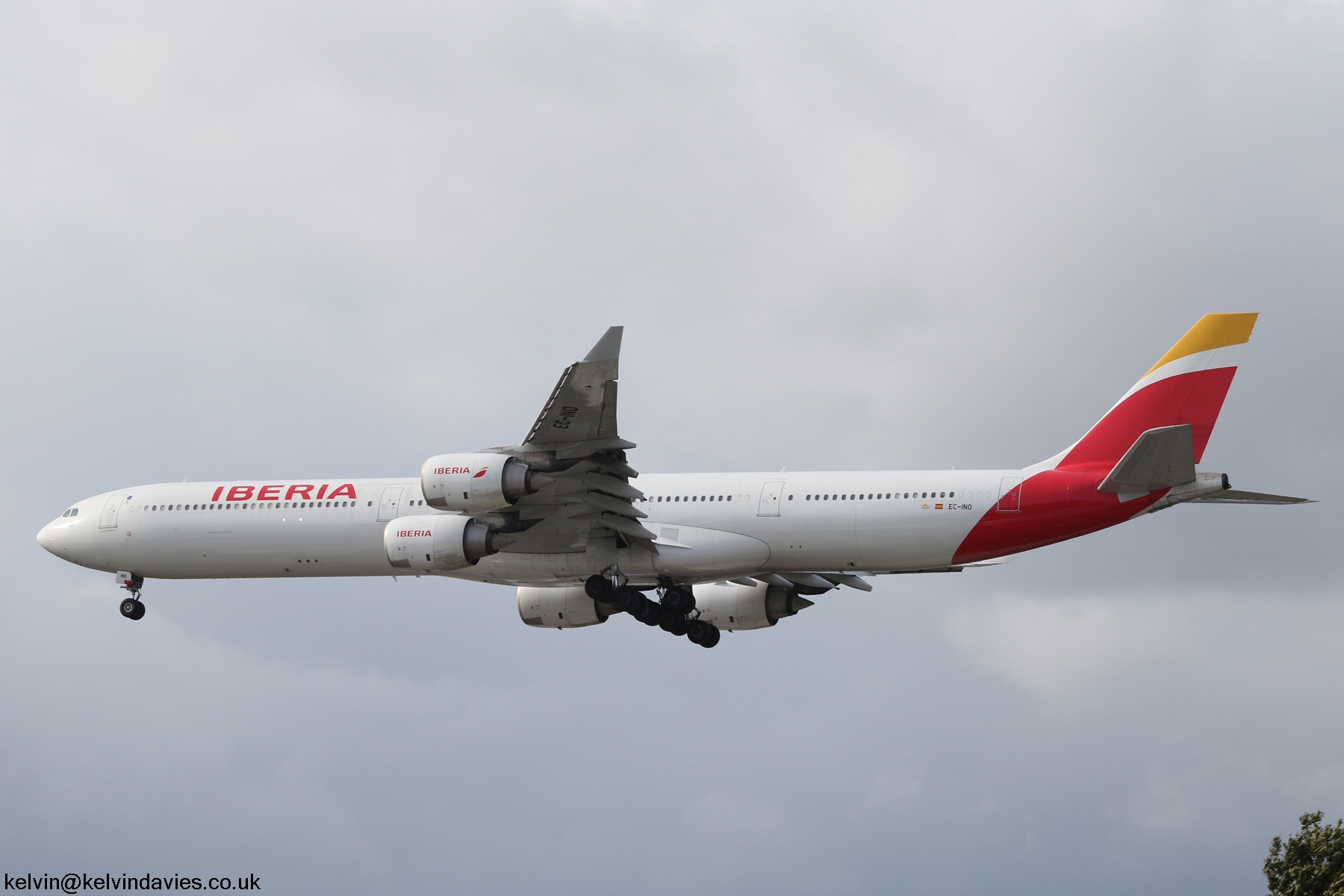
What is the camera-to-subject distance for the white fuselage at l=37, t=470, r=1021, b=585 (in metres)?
32.0

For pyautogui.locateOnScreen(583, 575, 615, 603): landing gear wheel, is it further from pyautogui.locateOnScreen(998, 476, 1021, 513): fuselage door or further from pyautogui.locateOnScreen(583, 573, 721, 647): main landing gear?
Answer: pyautogui.locateOnScreen(998, 476, 1021, 513): fuselage door

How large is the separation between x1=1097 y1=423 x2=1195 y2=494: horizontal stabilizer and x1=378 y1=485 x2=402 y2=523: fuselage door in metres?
16.3

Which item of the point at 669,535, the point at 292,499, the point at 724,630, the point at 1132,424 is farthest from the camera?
the point at 724,630

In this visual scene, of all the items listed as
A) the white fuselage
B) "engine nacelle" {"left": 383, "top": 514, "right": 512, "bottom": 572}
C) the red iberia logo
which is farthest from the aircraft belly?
the red iberia logo

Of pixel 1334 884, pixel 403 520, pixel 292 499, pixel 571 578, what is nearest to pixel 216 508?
pixel 292 499

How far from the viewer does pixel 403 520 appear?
3303cm

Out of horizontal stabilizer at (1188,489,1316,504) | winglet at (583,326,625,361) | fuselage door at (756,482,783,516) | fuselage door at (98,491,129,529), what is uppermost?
fuselage door at (98,491,129,529)

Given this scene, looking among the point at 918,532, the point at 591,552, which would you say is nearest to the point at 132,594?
the point at 591,552

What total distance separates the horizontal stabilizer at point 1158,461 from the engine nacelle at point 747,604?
11.2 m

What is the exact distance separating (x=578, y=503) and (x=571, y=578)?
3.09m

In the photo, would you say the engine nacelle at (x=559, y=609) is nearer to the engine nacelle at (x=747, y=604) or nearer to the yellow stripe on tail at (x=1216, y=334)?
the engine nacelle at (x=747, y=604)

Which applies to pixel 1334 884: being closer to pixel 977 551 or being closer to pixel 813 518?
pixel 977 551

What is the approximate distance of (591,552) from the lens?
33.8 metres

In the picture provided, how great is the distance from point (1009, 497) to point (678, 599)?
8482 millimetres
